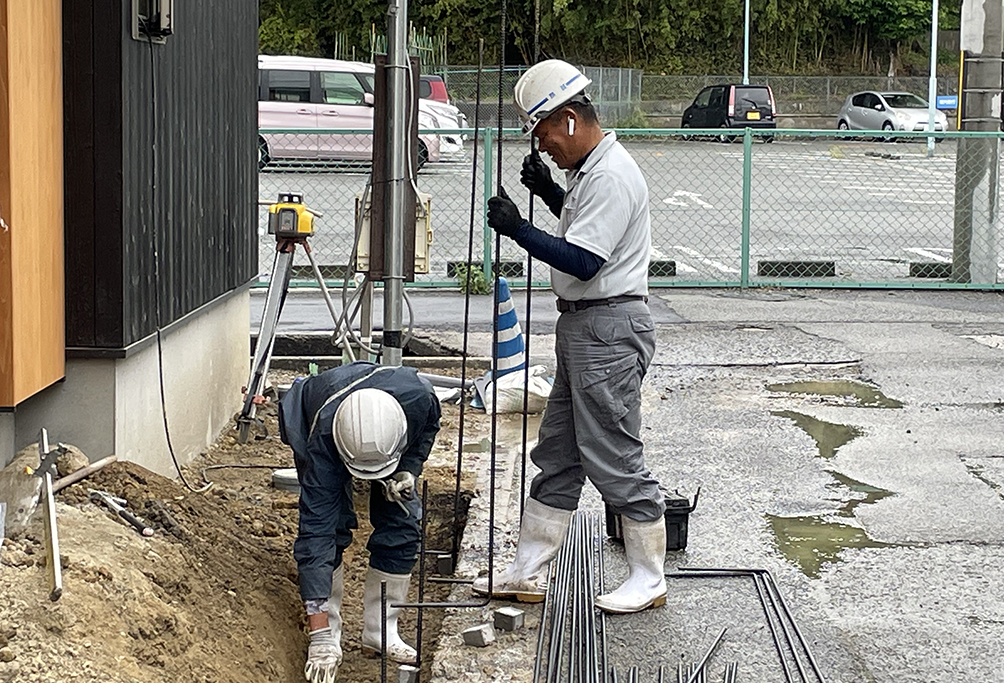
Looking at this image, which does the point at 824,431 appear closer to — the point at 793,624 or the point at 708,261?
the point at 793,624

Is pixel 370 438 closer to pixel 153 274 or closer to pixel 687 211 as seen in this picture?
pixel 153 274

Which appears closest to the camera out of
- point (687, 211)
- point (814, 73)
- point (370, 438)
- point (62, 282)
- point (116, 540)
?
point (370, 438)

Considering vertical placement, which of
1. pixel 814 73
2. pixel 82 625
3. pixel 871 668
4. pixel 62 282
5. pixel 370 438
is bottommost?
pixel 871 668

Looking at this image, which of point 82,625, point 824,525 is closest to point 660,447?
point 824,525

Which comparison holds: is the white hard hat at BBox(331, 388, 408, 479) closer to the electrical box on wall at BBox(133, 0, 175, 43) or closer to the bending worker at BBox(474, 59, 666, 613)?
the bending worker at BBox(474, 59, 666, 613)

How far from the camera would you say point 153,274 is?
6.38m

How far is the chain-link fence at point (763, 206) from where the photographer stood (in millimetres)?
14820

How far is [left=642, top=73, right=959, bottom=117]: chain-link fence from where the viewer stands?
46.8 m

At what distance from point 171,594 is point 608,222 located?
2023 mm

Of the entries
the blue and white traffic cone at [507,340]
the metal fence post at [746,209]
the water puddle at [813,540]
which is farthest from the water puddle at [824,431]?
the metal fence post at [746,209]

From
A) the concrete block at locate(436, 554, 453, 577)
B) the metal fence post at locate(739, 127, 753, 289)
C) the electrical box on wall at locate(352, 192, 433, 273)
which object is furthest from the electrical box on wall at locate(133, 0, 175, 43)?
the metal fence post at locate(739, 127, 753, 289)

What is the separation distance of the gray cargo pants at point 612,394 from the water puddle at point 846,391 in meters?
4.36

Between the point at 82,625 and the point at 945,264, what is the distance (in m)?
12.8

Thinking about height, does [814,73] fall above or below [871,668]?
above
